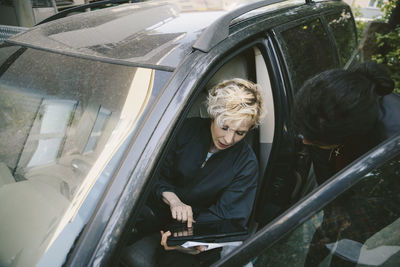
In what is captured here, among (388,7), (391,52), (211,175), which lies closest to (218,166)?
(211,175)

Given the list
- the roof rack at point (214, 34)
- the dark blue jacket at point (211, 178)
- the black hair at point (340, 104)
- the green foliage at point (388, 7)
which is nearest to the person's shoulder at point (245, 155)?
the dark blue jacket at point (211, 178)

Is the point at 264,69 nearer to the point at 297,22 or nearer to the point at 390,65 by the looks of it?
the point at 297,22

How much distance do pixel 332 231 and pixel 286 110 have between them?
3.31 ft

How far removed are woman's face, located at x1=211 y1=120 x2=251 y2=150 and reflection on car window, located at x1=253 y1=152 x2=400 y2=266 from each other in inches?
30.3

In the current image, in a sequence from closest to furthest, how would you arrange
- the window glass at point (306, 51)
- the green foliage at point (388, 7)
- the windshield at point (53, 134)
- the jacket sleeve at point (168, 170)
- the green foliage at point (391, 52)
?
the windshield at point (53, 134)
the jacket sleeve at point (168, 170)
the window glass at point (306, 51)
the green foliage at point (391, 52)
the green foliage at point (388, 7)

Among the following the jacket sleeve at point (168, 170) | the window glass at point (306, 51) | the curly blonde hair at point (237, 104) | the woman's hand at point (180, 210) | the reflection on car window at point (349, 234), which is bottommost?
the woman's hand at point (180, 210)

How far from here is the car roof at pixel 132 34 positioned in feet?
4.17

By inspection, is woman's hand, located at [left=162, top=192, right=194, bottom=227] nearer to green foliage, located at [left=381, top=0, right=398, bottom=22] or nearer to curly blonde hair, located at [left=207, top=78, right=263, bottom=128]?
curly blonde hair, located at [left=207, top=78, right=263, bottom=128]

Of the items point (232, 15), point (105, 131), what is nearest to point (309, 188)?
point (232, 15)

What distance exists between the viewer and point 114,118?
1180 millimetres

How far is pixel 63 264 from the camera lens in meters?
0.93

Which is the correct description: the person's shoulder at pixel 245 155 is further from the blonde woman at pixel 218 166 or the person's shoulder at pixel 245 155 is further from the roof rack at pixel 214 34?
the roof rack at pixel 214 34

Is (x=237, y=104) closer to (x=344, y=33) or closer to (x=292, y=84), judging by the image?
(x=292, y=84)

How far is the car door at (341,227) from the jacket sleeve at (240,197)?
688mm
